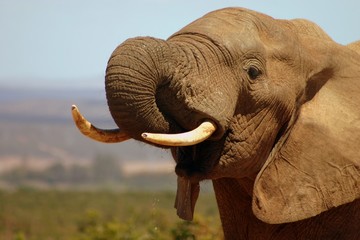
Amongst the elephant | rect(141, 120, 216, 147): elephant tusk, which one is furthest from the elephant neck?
rect(141, 120, 216, 147): elephant tusk

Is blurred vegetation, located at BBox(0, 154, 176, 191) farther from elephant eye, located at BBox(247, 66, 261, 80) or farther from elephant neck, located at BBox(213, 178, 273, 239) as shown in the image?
elephant eye, located at BBox(247, 66, 261, 80)

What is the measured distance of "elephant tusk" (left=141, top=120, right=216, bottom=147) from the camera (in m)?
5.14

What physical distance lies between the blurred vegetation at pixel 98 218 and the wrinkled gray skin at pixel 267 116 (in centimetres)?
53

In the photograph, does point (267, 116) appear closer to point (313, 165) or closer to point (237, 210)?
point (313, 165)

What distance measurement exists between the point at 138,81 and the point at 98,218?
11361 mm

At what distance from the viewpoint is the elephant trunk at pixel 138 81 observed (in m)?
5.15

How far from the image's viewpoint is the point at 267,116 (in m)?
5.88

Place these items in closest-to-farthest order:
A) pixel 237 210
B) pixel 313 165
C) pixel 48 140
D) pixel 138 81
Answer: pixel 138 81 → pixel 313 165 → pixel 237 210 → pixel 48 140

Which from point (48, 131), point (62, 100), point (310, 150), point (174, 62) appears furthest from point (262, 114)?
point (62, 100)

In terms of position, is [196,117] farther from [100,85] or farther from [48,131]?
[48,131]

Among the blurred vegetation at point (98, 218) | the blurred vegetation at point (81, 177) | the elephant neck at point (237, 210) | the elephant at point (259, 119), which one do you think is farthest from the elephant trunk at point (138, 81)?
the blurred vegetation at point (81, 177)

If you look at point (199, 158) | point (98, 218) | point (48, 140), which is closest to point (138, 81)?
point (199, 158)

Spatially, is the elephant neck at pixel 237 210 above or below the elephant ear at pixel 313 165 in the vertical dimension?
below

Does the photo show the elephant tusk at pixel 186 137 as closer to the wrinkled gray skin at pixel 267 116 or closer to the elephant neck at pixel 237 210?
the wrinkled gray skin at pixel 267 116
